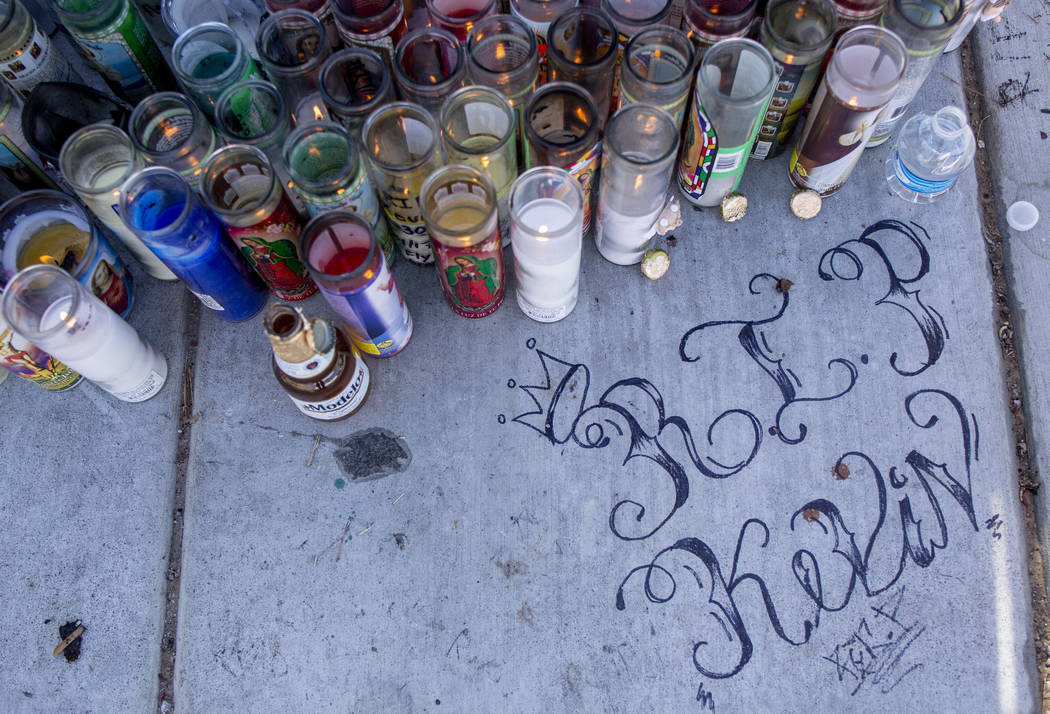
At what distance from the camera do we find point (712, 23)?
1.77 metres

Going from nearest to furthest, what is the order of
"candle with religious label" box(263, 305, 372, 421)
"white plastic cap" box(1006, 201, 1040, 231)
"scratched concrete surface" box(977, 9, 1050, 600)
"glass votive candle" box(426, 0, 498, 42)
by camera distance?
"candle with religious label" box(263, 305, 372, 421), "glass votive candle" box(426, 0, 498, 42), "scratched concrete surface" box(977, 9, 1050, 600), "white plastic cap" box(1006, 201, 1040, 231)

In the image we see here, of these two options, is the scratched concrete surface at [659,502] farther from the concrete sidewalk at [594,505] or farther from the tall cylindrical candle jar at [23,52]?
the tall cylindrical candle jar at [23,52]

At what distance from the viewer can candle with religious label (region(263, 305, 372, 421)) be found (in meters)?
1.51

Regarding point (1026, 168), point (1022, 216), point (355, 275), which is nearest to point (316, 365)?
point (355, 275)

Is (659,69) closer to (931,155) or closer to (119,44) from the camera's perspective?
(931,155)

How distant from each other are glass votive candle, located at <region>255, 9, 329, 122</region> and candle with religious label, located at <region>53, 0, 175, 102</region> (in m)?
0.38

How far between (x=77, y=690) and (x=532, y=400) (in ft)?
4.59

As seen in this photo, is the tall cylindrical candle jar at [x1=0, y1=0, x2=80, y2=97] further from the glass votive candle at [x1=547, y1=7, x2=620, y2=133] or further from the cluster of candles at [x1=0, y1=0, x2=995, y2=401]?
the glass votive candle at [x1=547, y1=7, x2=620, y2=133]

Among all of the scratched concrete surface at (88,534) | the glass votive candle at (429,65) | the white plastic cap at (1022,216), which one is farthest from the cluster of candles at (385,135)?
the white plastic cap at (1022,216)

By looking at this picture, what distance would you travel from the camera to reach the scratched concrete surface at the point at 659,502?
178 cm

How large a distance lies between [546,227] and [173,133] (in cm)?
97

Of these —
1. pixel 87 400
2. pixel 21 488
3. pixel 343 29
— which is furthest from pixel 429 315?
pixel 21 488

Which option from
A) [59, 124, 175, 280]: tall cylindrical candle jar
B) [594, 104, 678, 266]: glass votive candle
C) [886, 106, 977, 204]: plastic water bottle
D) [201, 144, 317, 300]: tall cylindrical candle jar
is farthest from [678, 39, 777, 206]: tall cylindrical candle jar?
[59, 124, 175, 280]: tall cylindrical candle jar

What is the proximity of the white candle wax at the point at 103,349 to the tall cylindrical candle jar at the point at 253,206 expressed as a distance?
365 millimetres
